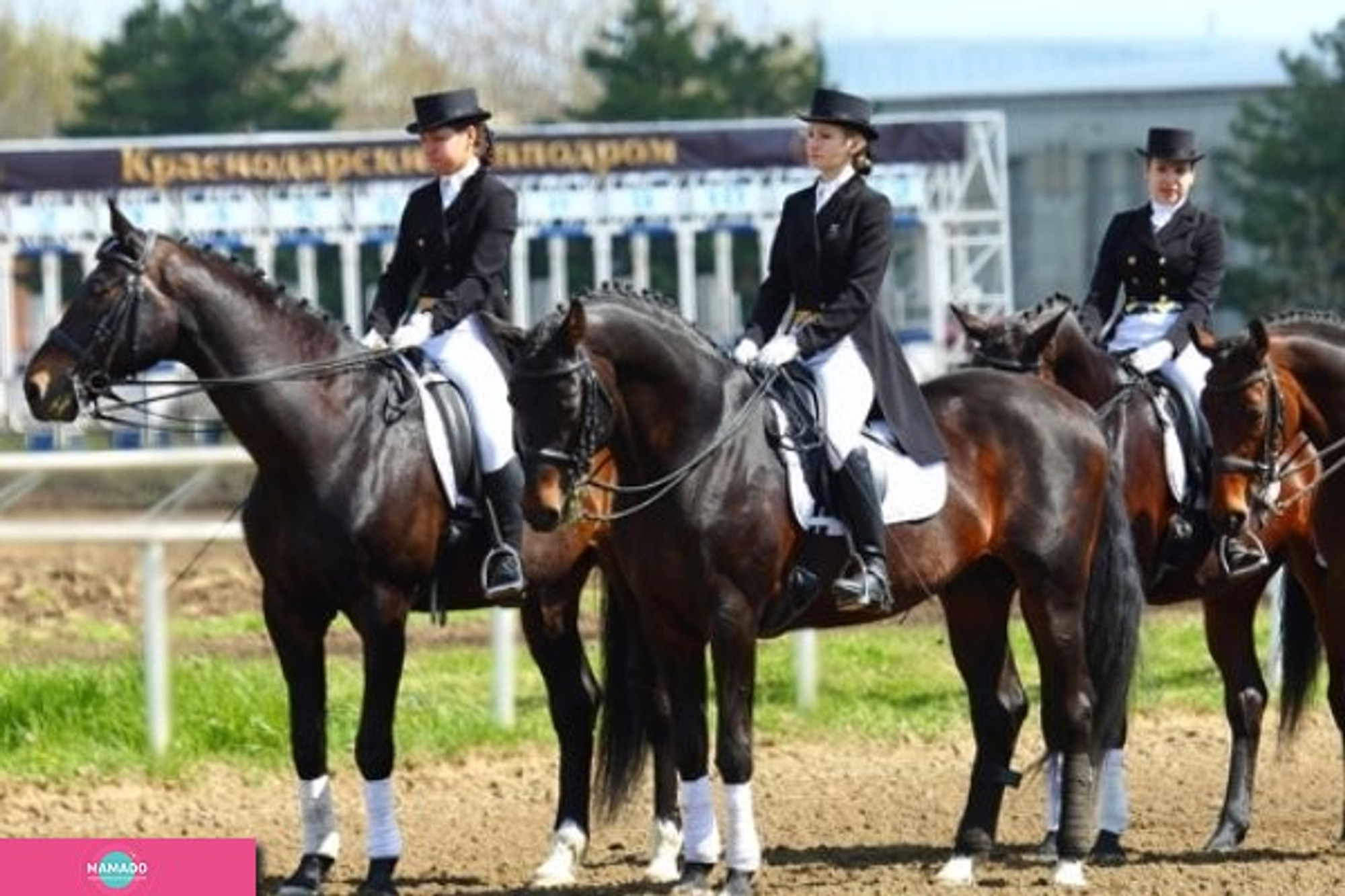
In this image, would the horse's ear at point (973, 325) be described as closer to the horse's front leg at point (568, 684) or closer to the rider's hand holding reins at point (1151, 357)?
the rider's hand holding reins at point (1151, 357)

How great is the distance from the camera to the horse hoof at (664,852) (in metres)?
10.2

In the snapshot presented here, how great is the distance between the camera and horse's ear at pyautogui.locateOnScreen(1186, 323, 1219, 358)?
10.7 m

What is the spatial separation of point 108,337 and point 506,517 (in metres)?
1.51

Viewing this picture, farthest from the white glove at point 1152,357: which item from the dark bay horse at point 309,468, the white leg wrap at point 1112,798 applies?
the dark bay horse at point 309,468

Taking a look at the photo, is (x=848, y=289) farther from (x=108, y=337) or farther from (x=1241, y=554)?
(x=108, y=337)

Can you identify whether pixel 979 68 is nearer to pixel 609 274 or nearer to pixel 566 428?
pixel 609 274

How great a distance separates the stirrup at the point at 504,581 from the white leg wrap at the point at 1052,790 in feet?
6.73

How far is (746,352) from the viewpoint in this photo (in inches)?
381

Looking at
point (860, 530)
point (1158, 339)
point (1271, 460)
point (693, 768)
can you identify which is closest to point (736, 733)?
point (693, 768)

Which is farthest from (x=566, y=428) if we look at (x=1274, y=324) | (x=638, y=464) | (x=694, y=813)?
(x=1274, y=324)

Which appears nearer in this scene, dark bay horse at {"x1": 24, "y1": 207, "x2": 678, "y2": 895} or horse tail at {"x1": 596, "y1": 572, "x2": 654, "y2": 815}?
dark bay horse at {"x1": 24, "y1": 207, "x2": 678, "y2": 895}

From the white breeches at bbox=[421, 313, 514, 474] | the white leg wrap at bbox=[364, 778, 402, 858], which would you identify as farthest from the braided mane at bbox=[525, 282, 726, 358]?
the white leg wrap at bbox=[364, 778, 402, 858]

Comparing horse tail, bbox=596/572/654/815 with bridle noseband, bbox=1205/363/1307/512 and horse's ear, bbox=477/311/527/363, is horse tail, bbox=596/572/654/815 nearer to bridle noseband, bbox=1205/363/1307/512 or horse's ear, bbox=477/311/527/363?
horse's ear, bbox=477/311/527/363

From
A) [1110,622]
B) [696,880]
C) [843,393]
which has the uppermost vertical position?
[843,393]
